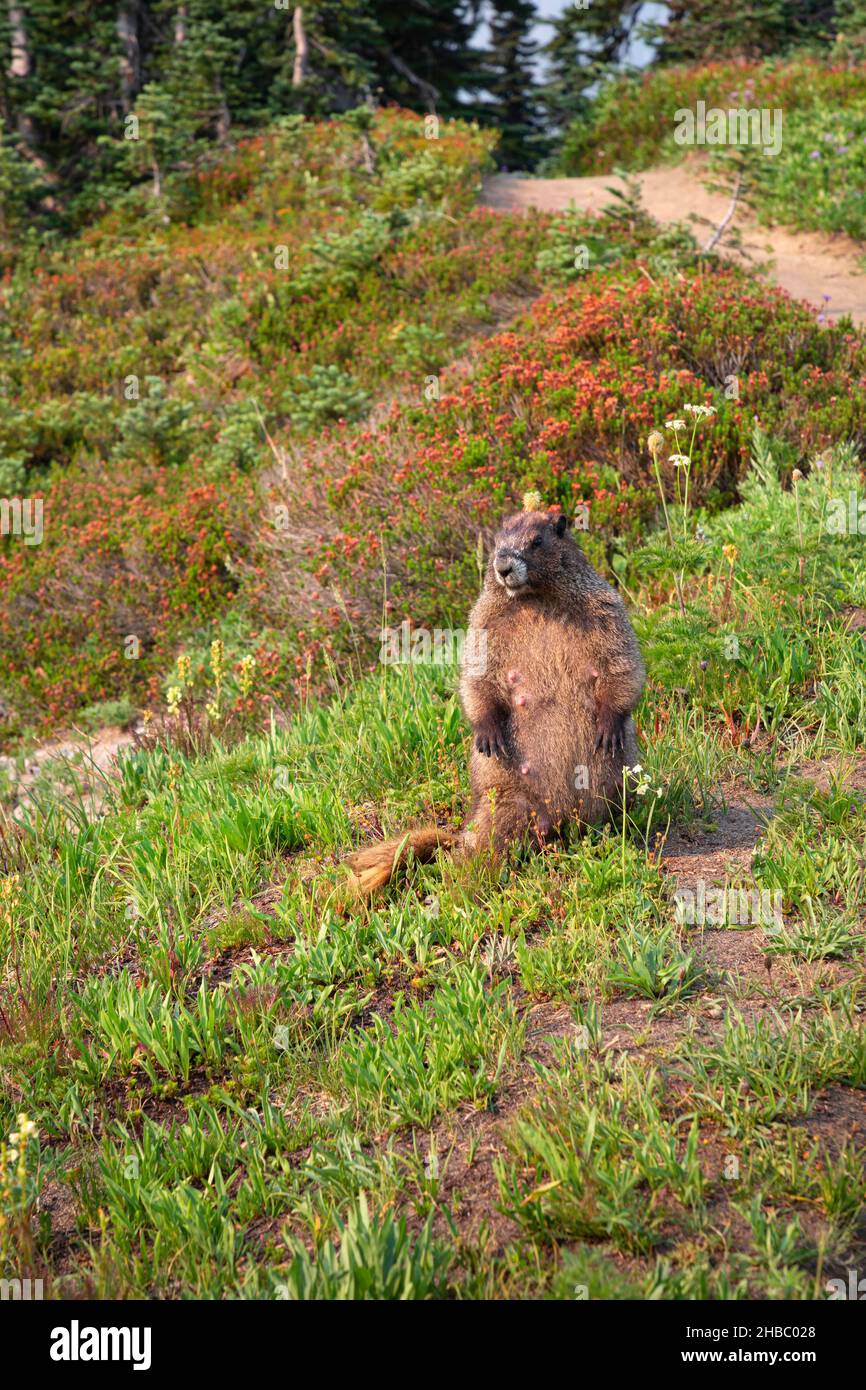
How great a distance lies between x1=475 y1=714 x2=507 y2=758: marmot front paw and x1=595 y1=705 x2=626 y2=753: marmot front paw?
0.42 meters

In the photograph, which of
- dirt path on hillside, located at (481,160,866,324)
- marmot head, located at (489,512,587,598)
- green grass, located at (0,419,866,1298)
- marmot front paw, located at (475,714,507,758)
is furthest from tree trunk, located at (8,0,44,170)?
marmot front paw, located at (475,714,507,758)

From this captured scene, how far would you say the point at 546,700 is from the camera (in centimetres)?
502

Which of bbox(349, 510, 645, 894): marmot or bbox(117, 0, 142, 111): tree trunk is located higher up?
bbox(117, 0, 142, 111): tree trunk

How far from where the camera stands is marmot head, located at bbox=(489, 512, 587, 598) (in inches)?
191

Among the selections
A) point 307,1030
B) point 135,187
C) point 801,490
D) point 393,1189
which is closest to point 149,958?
point 307,1030

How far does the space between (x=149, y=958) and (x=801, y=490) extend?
5.67 meters

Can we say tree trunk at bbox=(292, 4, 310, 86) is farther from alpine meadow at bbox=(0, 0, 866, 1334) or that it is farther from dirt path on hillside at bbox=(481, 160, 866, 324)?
alpine meadow at bbox=(0, 0, 866, 1334)

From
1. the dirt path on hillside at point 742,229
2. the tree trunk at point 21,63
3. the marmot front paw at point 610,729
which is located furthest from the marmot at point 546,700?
the tree trunk at point 21,63

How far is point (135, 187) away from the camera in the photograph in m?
20.7

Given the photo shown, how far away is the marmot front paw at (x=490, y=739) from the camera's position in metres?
4.97

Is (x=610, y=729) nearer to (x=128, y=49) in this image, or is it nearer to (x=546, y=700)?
(x=546, y=700)

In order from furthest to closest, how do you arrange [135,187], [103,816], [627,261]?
[135,187], [627,261], [103,816]

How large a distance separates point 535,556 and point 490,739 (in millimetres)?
808

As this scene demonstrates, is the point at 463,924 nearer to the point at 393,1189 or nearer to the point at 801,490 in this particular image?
the point at 393,1189
